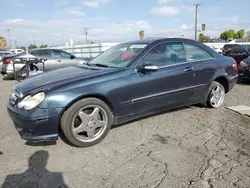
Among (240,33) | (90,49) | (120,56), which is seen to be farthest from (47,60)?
(240,33)

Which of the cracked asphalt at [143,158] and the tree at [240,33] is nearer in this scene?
the cracked asphalt at [143,158]

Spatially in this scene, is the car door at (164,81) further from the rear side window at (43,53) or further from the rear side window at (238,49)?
the rear side window at (238,49)

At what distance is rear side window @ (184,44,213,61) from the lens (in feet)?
14.4

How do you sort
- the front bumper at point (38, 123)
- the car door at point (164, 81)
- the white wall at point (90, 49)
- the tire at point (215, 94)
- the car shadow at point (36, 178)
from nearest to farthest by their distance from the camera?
1. the car shadow at point (36, 178)
2. the front bumper at point (38, 123)
3. the car door at point (164, 81)
4. the tire at point (215, 94)
5. the white wall at point (90, 49)

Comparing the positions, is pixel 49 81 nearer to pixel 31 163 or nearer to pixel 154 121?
pixel 31 163

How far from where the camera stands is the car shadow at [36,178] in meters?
2.47

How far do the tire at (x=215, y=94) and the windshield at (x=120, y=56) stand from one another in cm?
184

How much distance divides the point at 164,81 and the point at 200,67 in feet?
3.18

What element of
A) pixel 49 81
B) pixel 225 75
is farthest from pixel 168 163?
pixel 225 75

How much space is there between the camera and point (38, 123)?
299cm

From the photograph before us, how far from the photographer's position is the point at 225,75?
489 cm

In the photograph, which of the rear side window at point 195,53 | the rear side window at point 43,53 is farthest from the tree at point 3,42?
the rear side window at point 195,53

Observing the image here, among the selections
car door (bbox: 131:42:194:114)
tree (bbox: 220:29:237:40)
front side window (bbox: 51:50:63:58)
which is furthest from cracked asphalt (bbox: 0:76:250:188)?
tree (bbox: 220:29:237:40)

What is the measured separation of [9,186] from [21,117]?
912 mm
